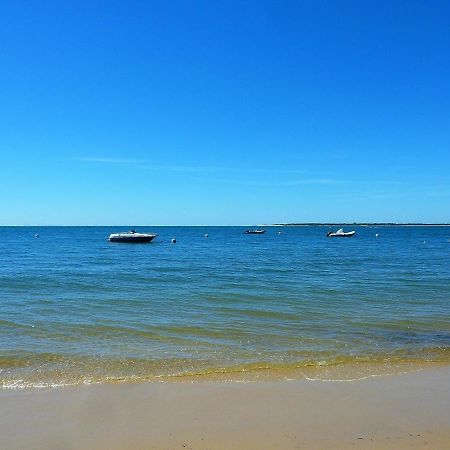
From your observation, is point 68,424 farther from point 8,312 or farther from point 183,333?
point 8,312

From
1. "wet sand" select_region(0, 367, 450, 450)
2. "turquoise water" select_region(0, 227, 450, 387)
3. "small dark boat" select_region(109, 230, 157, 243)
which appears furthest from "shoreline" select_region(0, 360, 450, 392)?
"small dark boat" select_region(109, 230, 157, 243)

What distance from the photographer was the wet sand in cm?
613

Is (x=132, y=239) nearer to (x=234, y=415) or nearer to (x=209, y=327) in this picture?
(x=209, y=327)

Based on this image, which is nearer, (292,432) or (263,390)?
(292,432)

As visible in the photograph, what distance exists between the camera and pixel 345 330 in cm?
1338

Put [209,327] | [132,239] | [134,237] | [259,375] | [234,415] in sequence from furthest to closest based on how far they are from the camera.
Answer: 1. [132,239]
2. [134,237]
3. [209,327]
4. [259,375]
5. [234,415]

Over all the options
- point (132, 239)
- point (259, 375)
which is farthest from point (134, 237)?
point (259, 375)

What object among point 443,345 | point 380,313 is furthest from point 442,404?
point 380,313

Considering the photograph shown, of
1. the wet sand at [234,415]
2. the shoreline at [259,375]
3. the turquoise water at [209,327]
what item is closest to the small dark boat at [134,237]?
the turquoise water at [209,327]

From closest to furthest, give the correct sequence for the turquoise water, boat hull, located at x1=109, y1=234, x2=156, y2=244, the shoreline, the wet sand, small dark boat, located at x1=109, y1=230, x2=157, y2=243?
the wet sand → the shoreline → the turquoise water → small dark boat, located at x1=109, y1=230, x2=157, y2=243 → boat hull, located at x1=109, y1=234, x2=156, y2=244

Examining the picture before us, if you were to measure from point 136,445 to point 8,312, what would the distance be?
11757 millimetres

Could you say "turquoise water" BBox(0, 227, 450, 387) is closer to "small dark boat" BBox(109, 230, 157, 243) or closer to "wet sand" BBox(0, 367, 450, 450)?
"wet sand" BBox(0, 367, 450, 450)

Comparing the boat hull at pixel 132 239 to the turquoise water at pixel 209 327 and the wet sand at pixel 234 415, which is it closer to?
the turquoise water at pixel 209 327

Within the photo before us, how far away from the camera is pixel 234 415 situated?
7.01 metres
